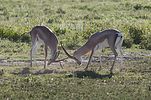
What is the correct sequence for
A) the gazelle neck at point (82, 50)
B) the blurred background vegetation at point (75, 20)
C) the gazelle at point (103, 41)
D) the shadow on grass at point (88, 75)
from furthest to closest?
the blurred background vegetation at point (75, 20), the gazelle neck at point (82, 50), the gazelle at point (103, 41), the shadow on grass at point (88, 75)

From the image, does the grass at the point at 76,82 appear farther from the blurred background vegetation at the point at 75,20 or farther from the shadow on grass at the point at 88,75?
the blurred background vegetation at the point at 75,20

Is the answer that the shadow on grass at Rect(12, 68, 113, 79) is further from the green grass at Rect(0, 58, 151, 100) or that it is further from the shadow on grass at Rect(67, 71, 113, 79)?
the green grass at Rect(0, 58, 151, 100)

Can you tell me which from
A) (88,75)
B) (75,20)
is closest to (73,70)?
(88,75)

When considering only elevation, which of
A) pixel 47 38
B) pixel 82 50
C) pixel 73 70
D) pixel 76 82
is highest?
pixel 47 38

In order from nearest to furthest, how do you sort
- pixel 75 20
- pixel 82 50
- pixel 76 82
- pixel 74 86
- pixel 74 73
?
pixel 74 86
pixel 76 82
pixel 74 73
pixel 82 50
pixel 75 20

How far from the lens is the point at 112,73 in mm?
17656

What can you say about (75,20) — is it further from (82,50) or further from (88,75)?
(88,75)

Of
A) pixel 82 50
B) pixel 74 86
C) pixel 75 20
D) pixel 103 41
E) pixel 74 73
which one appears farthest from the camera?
pixel 75 20

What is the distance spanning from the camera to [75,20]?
3144 cm

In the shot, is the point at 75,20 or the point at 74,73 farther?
the point at 75,20

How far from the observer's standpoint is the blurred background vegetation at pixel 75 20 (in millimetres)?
24406

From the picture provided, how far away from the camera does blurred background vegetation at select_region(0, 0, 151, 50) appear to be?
24406mm

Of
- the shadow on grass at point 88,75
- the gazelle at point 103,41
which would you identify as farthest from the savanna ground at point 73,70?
the gazelle at point 103,41

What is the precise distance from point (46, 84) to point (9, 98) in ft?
6.52
